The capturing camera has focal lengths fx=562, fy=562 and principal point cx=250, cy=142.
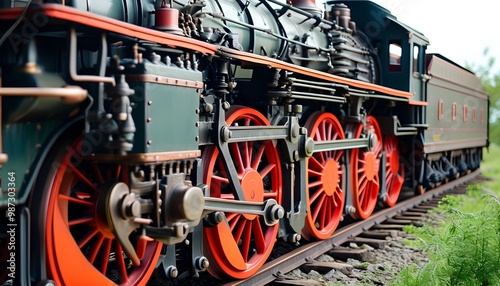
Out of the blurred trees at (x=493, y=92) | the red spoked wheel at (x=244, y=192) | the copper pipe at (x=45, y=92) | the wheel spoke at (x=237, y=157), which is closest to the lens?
the copper pipe at (x=45, y=92)

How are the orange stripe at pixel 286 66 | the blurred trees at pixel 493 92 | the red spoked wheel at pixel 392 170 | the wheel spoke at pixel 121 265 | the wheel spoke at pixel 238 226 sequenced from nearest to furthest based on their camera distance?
the wheel spoke at pixel 121 265 < the orange stripe at pixel 286 66 < the wheel spoke at pixel 238 226 < the red spoked wheel at pixel 392 170 < the blurred trees at pixel 493 92

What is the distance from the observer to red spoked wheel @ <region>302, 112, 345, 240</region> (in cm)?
595

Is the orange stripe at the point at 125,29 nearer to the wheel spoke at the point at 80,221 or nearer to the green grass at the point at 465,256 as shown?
the wheel spoke at the point at 80,221

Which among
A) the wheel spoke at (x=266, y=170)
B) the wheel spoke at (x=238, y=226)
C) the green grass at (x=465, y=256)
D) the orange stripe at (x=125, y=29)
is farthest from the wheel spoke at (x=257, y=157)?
the green grass at (x=465, y=256)

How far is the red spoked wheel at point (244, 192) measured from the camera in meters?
4.28

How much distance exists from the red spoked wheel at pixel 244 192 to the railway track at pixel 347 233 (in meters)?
0.11

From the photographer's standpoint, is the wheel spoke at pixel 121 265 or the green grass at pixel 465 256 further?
the green grass at pixel 465 256

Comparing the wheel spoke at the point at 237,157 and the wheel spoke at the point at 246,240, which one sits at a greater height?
the wheel spoke at the point at 237,157

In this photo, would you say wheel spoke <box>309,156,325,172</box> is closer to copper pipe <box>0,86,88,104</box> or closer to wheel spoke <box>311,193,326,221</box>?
wheel spoke <box>311,193,326,221</box>

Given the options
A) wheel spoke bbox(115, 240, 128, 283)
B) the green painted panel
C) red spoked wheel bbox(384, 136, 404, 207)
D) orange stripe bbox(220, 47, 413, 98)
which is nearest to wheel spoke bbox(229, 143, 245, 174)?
orange stripe bbox(220, 47, 413, 98)

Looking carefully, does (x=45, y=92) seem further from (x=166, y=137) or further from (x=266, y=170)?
(x=266, y=170)

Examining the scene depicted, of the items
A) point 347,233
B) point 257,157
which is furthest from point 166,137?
point 347,233

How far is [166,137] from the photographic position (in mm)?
3146

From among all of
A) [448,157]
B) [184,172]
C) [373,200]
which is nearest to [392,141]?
[373,200]
